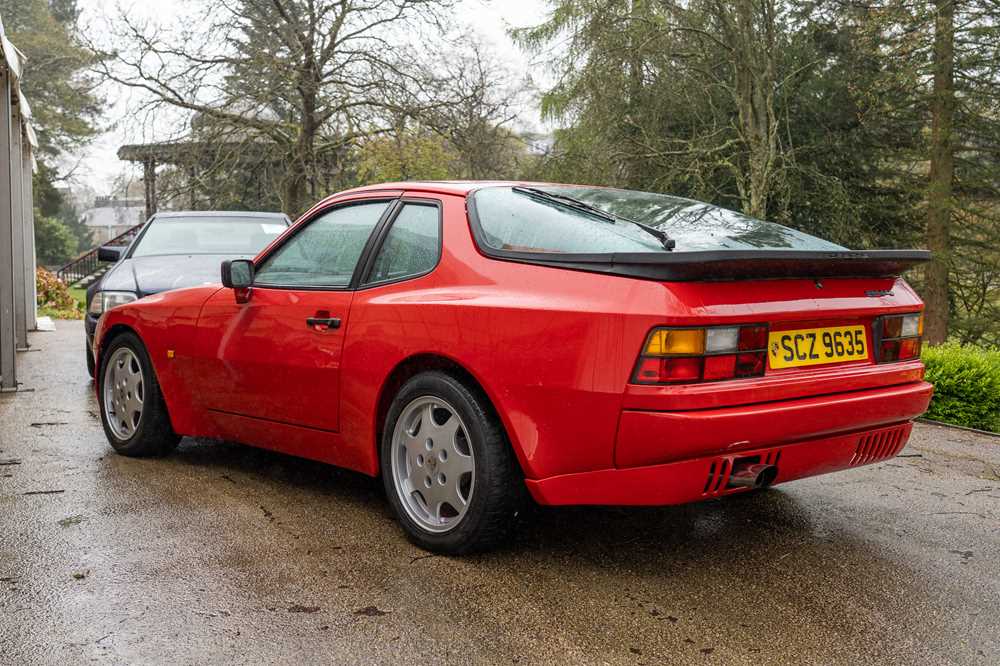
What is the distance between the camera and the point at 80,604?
3131 millimetres

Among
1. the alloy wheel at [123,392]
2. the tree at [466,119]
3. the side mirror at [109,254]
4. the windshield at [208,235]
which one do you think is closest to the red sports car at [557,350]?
the alloy wheel at [123,392]

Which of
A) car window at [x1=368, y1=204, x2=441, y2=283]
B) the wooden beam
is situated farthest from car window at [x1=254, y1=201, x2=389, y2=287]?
the wooden beam

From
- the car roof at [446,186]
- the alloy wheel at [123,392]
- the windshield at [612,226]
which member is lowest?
the alloy wheel at [123,392]

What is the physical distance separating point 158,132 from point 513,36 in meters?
7.48

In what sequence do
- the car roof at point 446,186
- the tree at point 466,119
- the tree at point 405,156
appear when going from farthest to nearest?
the tree at point 466,119 < the tree at point 405,156 < the car roof at point 446,186

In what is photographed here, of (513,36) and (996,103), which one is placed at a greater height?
(513,36)

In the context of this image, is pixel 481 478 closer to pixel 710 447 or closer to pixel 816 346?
pixel 710 447

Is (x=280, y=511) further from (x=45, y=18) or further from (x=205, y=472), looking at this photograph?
(x=45, y=18)

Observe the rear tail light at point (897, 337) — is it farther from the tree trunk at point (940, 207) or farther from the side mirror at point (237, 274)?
the tree trunk at point (940, 207)

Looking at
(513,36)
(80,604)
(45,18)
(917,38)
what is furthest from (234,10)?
(45,18)

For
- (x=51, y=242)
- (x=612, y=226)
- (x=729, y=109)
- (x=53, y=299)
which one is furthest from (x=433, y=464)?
(x=51, y=242)

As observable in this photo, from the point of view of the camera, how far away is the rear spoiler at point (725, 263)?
3086 mm

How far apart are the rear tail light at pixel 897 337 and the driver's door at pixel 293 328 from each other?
2.07 m

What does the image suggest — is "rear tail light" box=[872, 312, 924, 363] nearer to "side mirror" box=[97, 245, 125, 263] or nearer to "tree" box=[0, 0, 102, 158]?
"side mirror" box=[97, 245, 125, 263]
